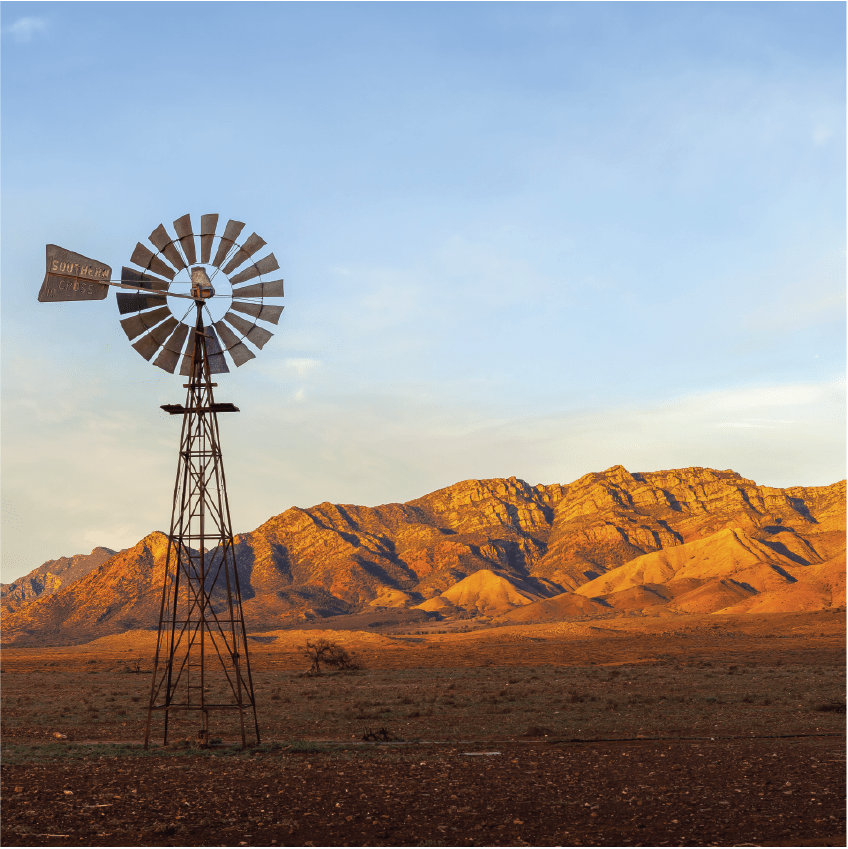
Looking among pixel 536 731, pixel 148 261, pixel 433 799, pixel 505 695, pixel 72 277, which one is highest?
Answer: pixel 148 261

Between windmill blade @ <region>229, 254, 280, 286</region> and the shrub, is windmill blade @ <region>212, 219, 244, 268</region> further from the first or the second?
the shrub

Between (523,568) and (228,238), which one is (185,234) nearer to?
(228,238)

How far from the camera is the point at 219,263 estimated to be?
62.4 feet

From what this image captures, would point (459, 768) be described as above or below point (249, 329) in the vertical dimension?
below

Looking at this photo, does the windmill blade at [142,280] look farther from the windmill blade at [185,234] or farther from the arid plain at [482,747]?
the arid plain at [482,747]

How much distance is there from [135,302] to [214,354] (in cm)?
208

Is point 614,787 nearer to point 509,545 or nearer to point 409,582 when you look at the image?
point 409,582

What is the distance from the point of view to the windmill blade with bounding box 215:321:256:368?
19.5 m

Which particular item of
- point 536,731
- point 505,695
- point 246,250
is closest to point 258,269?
point 246,250

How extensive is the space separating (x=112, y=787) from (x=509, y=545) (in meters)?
173

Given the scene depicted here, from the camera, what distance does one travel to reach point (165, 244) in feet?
61.4

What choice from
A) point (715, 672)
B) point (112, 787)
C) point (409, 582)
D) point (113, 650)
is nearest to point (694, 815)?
point (112, 787)

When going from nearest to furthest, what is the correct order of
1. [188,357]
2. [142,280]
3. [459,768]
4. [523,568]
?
[459,768], [142,280], [188,357], [523,568]

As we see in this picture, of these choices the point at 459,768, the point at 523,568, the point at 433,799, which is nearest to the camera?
the point at 433,799
